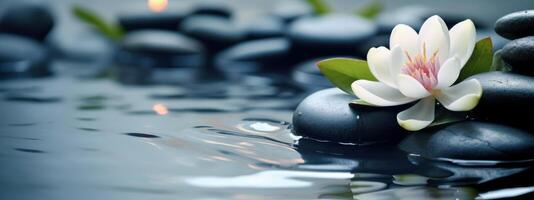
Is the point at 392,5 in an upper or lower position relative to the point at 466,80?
upper

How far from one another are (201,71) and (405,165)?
143cm

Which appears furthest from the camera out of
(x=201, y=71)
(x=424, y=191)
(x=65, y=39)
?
(x=65, y=39)

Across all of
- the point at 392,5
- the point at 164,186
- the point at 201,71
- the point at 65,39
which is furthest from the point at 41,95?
the point at 392,5

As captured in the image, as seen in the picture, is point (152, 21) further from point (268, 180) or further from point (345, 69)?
point (268, 180)

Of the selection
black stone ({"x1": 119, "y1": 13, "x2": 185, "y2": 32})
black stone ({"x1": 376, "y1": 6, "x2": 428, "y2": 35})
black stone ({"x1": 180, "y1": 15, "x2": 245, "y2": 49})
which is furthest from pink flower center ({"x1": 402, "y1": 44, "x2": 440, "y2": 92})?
black stone ({"x1": 119, "y1": 13, "x2": 185, "y2": 32})

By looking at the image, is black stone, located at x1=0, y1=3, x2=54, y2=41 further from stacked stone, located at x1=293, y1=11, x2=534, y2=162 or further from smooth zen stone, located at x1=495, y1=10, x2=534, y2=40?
smooth zen stone, located at x1=495, y1=10, x2=534, y2=40

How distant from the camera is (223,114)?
1.48m

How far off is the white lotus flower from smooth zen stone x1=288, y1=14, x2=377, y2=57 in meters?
1.14

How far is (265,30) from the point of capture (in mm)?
2684

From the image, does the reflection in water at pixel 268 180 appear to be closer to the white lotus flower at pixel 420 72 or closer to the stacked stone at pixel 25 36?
the white lotus flower at pixel 420 72

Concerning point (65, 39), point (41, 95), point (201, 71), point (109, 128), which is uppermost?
point (65, 39)

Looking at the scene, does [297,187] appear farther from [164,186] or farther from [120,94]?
[120,94]

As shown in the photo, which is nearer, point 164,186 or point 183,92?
point 164,186

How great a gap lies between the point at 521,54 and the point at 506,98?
0.07m
